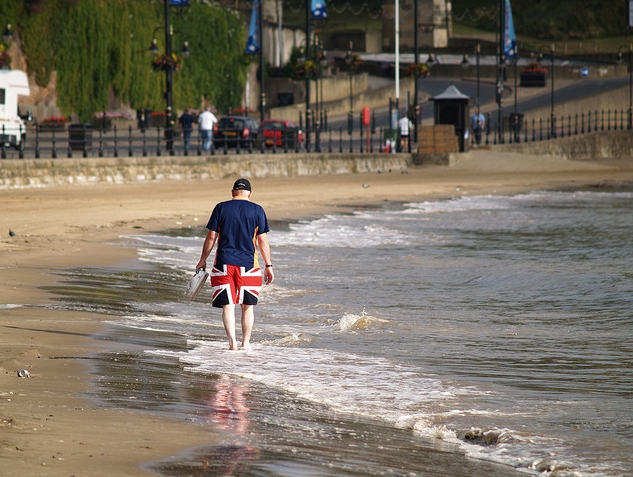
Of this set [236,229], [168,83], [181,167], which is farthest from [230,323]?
[168,83]

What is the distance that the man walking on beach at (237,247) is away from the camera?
10.1 metres

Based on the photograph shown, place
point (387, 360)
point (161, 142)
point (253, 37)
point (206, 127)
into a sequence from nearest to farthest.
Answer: point (387, 360) < point (206, 127) < point (161, 142) < point (253, 37)

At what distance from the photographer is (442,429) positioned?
789 cm

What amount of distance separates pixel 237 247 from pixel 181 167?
26149 mm

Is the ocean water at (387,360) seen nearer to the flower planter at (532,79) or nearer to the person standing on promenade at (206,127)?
the person standing on promenade at (206,127)

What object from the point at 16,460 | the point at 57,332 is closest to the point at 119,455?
the point at 16,460

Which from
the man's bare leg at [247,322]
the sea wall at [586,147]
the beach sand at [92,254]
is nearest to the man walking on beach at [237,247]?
the man's bare leg at [247,322]

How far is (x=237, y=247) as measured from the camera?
10117 mm

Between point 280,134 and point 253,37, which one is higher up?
point 253,37

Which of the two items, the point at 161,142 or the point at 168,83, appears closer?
the point at 168,83

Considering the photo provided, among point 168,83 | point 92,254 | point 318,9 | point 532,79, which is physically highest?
point 318,9

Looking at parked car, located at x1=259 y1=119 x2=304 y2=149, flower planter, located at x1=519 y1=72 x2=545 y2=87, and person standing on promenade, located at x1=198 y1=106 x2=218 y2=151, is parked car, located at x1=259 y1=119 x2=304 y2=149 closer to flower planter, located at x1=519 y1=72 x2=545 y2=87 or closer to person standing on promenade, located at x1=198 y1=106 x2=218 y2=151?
person standing on promenade, located at x1=198 y1=106 x2=218 y2=151

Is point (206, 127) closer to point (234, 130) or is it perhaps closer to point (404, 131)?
point (234, 130)

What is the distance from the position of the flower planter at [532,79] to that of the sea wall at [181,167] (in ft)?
132
